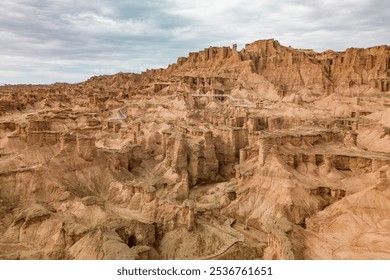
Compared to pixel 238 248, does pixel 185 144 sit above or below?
above

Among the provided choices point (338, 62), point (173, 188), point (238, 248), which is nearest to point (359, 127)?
point (173, 188)

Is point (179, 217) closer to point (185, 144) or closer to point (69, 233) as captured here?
point (69, 233)

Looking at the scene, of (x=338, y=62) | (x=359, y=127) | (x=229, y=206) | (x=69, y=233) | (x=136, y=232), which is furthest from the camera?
(x=338, y=62)

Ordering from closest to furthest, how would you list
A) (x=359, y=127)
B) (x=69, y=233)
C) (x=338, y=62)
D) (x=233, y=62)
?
1. (x=69, y=233)
2. (x=359, y=127)
3. (x=338, y=62)
4. (x=233, y=62)

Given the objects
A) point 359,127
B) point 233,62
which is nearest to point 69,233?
point 359,127

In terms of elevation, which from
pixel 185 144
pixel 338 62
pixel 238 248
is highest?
pixel 338 62

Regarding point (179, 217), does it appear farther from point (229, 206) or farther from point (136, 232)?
point (229, 206)
